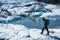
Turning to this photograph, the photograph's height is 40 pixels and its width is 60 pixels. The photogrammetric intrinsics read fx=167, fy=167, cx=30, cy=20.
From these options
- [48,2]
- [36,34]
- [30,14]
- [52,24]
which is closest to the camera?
[36,34]

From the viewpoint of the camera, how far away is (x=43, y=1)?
2883 centimetres

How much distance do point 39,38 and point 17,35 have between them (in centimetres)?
152

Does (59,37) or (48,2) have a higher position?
(48,2)

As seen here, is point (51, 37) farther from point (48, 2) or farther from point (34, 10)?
point (48, 2)

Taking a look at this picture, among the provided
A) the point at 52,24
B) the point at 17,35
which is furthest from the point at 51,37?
the point at 52,24

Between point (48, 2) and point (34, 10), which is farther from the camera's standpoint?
point (48, 2)

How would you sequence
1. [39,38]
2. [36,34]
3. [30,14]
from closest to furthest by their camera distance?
[39,38] < [36,34] < [30,14]

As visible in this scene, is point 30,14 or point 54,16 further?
point 30,14

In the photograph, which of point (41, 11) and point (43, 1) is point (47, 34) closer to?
point (41, 11)

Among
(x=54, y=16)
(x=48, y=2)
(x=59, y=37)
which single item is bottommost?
(x=59, y=37)

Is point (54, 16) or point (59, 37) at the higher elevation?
point (54, 16)

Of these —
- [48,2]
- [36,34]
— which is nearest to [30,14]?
[48,2]

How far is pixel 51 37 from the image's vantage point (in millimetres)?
10453

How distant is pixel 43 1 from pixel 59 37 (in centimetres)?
1882
